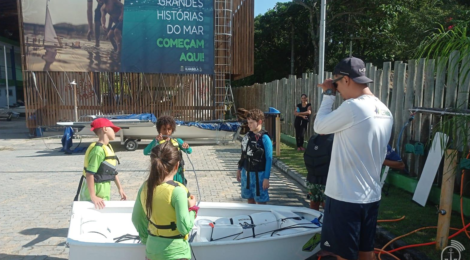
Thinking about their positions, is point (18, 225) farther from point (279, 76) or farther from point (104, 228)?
point (279, 76)

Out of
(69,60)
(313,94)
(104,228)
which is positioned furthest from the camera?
(69,60)

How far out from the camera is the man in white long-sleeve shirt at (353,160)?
2594 millimetres

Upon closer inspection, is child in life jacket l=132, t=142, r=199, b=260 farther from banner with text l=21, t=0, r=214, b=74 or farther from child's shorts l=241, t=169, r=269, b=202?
banner with text l=21, t=0, r=214, b=74

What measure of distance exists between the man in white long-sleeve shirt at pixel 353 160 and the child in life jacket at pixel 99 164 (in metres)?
2.53

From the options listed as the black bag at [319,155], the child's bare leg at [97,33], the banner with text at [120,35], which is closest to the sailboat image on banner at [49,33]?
the banner with text at [120,35]

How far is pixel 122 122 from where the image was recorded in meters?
12.5

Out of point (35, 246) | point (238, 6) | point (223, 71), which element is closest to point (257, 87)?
point (223, 71)

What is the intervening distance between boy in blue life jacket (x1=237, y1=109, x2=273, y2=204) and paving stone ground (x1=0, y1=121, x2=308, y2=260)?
1589 mm

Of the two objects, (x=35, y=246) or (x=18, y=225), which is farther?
(x=18, y=225)

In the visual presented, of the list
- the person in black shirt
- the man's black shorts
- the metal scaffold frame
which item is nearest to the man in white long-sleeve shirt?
the man's black shorts

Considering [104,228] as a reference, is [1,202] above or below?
below

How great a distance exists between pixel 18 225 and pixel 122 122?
7.24 metres

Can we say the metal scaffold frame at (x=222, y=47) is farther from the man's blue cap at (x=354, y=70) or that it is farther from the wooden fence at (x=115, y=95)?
the man's blue cap at (x=354, y=70)

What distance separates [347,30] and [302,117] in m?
16.7
